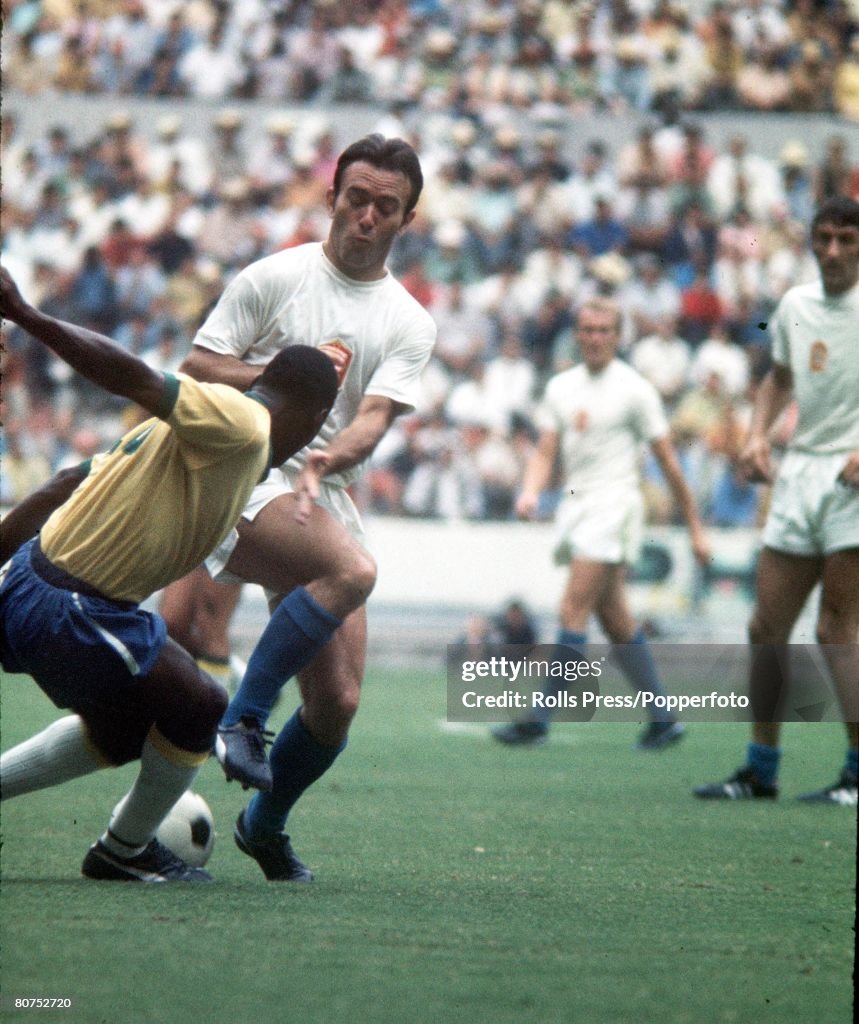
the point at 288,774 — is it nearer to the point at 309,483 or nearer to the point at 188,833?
the point at 188,833

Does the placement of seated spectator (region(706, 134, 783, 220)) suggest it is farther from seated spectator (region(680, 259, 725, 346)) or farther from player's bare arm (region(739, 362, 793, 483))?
player's bare arm (region(739, 362, 793, 483))

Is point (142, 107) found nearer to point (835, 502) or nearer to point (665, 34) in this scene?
point (665, 34)

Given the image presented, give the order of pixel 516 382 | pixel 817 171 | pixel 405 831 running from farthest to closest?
pixel 817 171 → pixel 516 382 → pixel 405 831

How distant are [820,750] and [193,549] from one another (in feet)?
21.5

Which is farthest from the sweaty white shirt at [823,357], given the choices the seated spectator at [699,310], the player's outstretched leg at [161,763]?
the seated spectator at [699,310]

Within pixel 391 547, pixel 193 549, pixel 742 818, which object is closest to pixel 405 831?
pixel 742 818

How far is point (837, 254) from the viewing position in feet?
25.6

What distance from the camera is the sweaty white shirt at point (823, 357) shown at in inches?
310

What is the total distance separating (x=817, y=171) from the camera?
18.3 metres

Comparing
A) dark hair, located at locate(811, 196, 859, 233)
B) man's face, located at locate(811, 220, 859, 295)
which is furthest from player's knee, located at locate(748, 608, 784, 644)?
dark hair, located at locate(811, 196, 859, 233)

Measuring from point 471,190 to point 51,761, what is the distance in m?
13.8

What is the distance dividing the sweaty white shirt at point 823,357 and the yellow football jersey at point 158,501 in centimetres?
371

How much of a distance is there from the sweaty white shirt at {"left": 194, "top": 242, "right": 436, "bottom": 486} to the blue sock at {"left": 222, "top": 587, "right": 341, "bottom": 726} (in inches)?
25.8

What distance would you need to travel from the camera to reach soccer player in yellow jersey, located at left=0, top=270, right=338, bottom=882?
181 inches
